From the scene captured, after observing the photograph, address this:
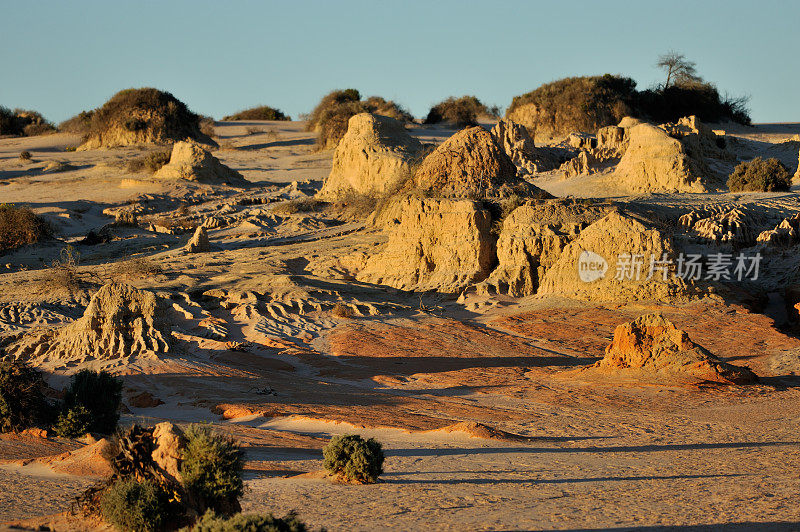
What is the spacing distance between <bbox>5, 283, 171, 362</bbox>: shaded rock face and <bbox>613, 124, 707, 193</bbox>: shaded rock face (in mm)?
18296

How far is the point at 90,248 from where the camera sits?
2880 centimetres

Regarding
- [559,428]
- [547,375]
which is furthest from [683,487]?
[547,375]

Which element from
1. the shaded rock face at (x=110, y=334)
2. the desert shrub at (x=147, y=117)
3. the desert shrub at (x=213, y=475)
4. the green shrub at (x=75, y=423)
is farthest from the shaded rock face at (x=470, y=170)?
the desert shrub at (x=147, y=117)

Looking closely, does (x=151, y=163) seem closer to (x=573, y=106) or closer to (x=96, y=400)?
(x=573, y=106)

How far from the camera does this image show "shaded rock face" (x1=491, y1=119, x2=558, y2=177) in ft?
117

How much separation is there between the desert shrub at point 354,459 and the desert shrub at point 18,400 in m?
4.24

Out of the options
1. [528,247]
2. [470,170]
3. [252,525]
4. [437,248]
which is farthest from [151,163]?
[252,525]

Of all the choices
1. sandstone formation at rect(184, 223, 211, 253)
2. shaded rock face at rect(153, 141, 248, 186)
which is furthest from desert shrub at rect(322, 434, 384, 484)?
shaded rock face at rect(153, 141, 248, 186)

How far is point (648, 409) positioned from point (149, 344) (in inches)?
299

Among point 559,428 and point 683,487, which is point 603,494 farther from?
point 559,428

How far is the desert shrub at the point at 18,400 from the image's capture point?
1078cm

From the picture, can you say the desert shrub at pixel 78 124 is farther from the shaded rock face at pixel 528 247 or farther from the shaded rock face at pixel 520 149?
the shaded rock face at pixel 528 247

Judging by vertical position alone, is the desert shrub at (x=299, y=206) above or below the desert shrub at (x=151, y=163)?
below

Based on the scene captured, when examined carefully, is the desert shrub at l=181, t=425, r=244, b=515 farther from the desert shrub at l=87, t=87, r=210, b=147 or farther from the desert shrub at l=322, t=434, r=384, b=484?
the desert shrub at l=87, t=87, r=210, b=147
